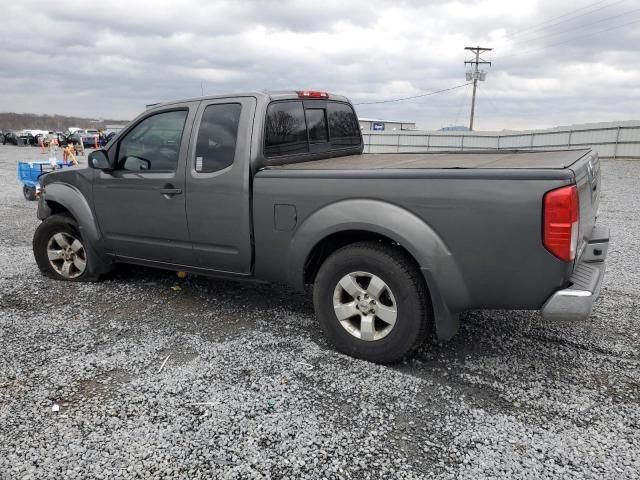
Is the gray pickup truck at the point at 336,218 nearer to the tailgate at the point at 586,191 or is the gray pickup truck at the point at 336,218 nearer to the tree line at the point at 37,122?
the tailgate at the point at 586,191

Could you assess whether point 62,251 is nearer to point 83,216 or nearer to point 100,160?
point 83,216

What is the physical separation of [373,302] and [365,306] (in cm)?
7

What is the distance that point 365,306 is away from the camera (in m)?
3.54

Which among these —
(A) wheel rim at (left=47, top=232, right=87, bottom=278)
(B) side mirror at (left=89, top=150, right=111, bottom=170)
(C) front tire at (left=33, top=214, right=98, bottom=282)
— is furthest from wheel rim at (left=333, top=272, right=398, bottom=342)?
(A) wheel rim at (left=47, top=232, right=87, bottom=278)

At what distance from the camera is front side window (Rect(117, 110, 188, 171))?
446cm

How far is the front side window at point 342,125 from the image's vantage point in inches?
201

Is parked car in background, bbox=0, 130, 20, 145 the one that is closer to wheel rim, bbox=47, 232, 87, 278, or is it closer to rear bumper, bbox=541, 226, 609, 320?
wheel rim, bbox=47, 232, 87, 278

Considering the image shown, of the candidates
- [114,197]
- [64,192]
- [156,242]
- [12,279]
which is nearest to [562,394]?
[156,242]

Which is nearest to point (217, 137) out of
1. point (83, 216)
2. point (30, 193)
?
point (83, 216)

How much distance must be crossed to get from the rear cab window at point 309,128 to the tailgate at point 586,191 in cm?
224

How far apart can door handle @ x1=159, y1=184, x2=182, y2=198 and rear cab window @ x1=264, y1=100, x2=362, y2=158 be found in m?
0.86

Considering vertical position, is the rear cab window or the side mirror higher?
the rear cab window

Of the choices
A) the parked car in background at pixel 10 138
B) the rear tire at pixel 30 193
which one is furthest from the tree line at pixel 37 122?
the rear tire at pixel 30 193

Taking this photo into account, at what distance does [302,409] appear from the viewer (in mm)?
3047
